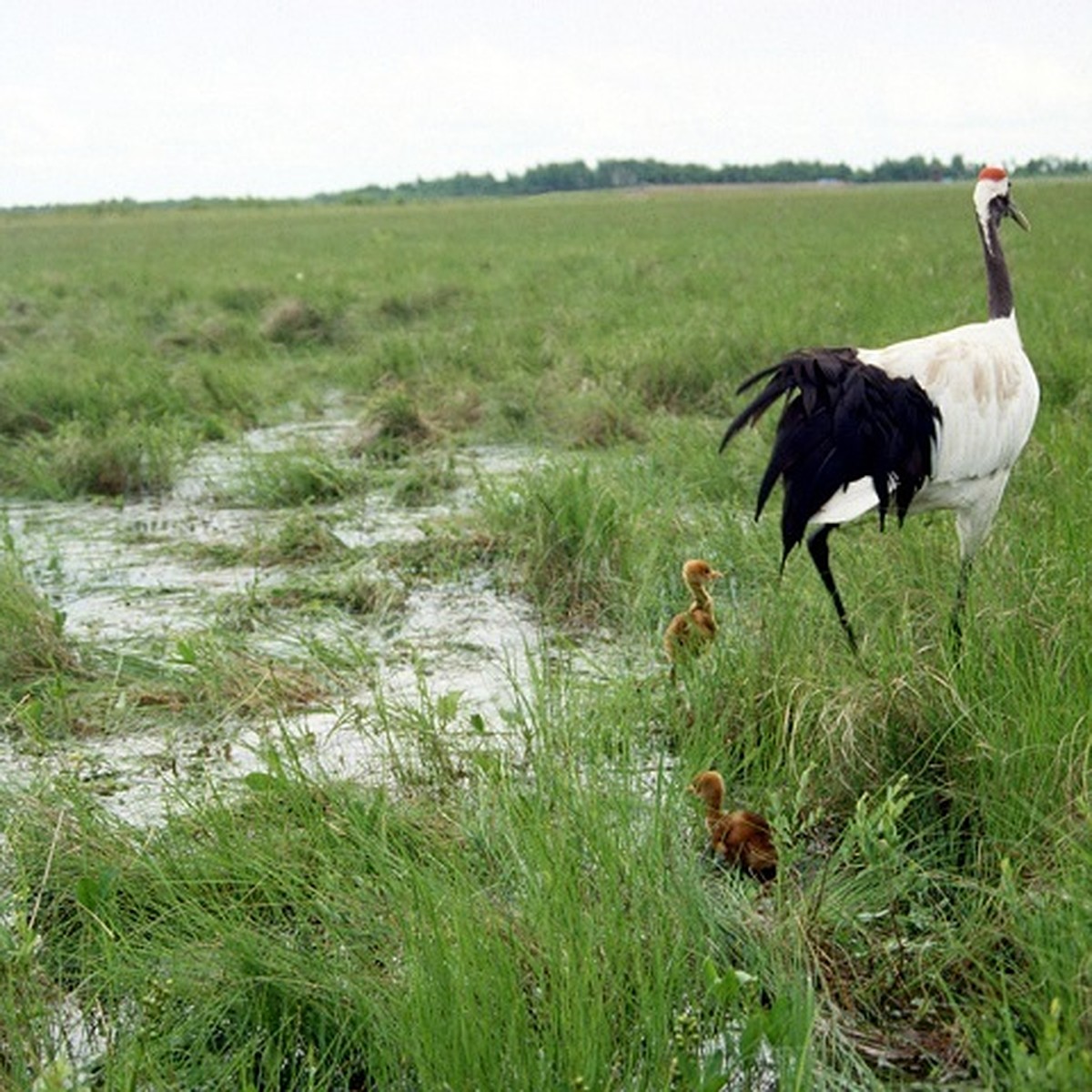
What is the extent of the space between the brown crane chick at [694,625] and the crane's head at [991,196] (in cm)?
192

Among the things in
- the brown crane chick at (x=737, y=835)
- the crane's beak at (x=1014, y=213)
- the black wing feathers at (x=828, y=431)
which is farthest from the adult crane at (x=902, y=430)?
the brown crane chick at (x=737, y=835)

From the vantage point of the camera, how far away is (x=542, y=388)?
9.05m

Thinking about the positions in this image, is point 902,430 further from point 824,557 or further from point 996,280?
point 996,280

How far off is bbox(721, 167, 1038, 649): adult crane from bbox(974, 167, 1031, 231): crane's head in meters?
0.31

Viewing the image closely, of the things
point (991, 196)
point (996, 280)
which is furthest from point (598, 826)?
point (991, 196)

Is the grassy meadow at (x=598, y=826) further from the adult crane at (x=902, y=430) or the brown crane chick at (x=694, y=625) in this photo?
the adult crane at (x=902, y=430)

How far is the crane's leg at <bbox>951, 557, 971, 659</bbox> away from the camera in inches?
143

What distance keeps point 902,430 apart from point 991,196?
1.44 metres

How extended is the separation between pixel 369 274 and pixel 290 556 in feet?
44.1

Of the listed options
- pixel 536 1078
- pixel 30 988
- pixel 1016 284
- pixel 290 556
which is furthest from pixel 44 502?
pixel 1016 284

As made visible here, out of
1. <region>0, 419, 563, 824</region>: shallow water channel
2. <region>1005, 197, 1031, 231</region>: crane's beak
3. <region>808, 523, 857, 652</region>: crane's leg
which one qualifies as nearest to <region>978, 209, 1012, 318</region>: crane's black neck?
<region>1005, 197, 1031, 231</region>: crane's beak

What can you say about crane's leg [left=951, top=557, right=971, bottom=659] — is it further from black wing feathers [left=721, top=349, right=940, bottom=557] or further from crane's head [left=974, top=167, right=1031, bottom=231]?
crane's head [left=974, top=167, right=1031, bottom=231]

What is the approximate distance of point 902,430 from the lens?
4.09 meters

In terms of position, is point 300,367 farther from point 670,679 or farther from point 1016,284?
point 670,679
